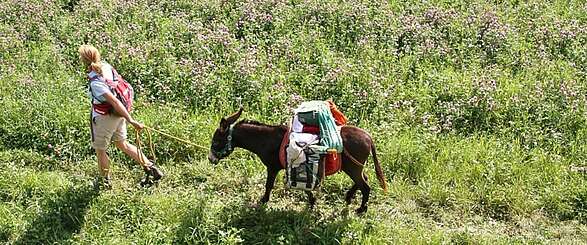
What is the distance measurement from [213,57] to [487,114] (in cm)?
415

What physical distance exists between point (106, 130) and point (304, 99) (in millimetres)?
2971

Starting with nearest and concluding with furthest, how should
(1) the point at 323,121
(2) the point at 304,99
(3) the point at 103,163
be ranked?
(1) the point at 323,121
(3) the point at 103,163
(2) the point at 304,99

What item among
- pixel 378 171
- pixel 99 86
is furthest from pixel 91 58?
pixel 378 171

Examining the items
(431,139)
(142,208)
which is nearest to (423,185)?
(431,139)

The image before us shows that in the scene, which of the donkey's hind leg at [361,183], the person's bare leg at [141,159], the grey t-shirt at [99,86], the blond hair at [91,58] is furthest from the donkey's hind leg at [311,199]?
the blond hair at [91,58]

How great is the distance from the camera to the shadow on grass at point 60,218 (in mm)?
7047

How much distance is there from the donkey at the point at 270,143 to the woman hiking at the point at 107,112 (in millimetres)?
925

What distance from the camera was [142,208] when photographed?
733 cm

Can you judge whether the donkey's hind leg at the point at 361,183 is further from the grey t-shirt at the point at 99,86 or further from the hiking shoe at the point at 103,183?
the hiking shoe at the point at 103,183

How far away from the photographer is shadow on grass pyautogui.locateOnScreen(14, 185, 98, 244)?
7047 mm

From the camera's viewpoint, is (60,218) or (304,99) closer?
(60,218)

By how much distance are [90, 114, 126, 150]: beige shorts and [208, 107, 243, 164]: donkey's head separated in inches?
44.7

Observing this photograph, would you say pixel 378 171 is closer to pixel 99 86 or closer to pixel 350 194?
pixel 350 194

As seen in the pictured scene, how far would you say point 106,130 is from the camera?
24.1 feet
